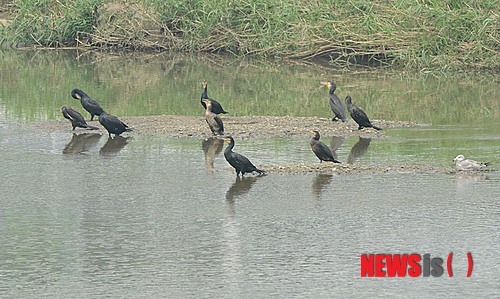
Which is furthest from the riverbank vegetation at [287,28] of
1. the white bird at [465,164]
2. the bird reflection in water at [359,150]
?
the white bird at [465,164]

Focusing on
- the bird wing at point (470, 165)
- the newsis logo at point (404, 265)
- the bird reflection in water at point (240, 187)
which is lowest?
the newsis logo at point (404, 265)

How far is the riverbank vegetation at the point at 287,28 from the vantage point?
88.7ft

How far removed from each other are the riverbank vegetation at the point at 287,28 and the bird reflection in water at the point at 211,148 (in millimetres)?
11710

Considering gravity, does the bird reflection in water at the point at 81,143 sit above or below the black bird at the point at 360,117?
below

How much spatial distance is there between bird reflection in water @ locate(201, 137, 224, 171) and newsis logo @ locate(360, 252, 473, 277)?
183 inches

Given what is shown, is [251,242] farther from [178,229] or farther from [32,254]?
[32,254]

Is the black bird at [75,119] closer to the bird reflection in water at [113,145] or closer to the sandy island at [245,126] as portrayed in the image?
the sandy island at [245,126]

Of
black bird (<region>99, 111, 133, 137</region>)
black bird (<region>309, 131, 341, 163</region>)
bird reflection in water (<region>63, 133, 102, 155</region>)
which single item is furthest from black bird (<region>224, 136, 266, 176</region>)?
black bird (<region>99, 111, 133, 137</region>)

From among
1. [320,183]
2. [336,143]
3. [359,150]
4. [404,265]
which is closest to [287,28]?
[336,143]

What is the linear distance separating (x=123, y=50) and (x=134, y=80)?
28.2 feet

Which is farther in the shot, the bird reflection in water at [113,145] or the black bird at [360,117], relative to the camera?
the black bird at [360,117]

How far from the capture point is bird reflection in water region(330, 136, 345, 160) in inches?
597

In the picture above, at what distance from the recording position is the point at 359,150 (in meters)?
15.5

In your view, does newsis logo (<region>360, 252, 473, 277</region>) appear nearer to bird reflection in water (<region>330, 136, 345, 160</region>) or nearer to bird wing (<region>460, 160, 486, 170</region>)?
bird wing (<region>460, 160, 486, 170</region>)
